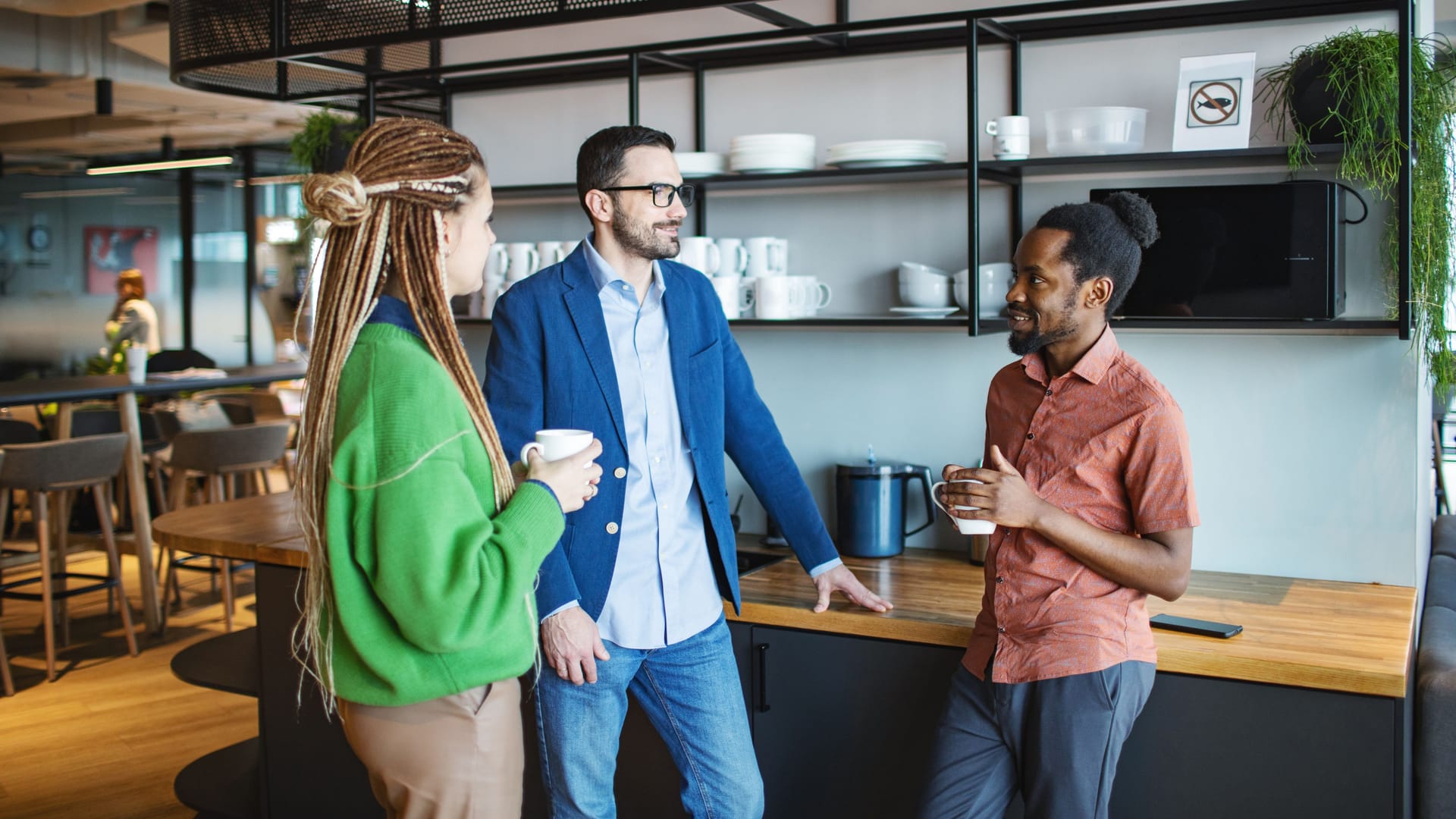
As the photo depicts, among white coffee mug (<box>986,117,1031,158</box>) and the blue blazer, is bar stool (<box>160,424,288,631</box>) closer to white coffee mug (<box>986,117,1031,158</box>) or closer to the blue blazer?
the blue blazer

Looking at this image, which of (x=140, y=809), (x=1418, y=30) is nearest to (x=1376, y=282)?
(x=1418, y=30)

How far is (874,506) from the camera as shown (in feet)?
9.72

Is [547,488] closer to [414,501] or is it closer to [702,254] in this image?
[414,501]

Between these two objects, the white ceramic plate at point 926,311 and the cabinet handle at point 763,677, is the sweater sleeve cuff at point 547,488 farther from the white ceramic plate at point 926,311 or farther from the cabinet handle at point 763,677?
the white ceramic plate at point 926,311

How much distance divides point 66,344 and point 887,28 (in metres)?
9.81

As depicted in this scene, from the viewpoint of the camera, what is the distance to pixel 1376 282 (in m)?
2.59

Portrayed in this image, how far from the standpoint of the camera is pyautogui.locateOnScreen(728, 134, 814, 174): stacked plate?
2.93 meters

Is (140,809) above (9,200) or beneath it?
beneath

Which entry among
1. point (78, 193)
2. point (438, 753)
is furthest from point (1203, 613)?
point (78, 193)

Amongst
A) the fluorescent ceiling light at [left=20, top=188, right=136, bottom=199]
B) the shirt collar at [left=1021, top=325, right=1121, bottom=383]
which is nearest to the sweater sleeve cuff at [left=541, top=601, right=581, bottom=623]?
the shirt collar at [left=1021, top=325, right=1121, bottom=383]

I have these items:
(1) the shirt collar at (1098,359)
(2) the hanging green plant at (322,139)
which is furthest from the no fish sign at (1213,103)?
(2) the hanging green plant at (322,139)

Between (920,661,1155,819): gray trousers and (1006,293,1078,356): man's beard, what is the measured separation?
52cm

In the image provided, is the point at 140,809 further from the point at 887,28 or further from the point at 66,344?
the point at 66,344

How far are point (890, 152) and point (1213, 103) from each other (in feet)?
2.27
